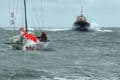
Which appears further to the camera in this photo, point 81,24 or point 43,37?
point 81,24

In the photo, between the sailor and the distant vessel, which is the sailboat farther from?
the distant vessel

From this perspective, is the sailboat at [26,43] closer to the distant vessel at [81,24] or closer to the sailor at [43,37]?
the sailor at [43,37]

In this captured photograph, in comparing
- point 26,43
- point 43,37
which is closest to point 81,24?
point 43,37

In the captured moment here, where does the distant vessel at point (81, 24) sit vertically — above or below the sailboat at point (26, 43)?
below

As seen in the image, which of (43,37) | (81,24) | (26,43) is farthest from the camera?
(81,24)

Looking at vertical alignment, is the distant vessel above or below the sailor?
below

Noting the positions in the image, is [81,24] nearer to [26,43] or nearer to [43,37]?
[43,37]

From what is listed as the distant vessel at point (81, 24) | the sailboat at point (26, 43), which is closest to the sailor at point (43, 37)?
the sailboat at point (26, 43)

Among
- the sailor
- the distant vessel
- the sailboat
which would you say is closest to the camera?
the sailboat

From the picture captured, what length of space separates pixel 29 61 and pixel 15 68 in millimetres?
4673

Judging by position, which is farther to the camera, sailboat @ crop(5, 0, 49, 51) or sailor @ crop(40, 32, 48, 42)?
sailor @ crop(40, 32, 48, 42)

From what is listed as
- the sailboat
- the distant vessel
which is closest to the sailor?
the sailboat

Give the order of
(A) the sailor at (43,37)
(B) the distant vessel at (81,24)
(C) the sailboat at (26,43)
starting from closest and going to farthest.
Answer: (C) the sailboat at (26,43) < (A) the sailor at (43,37) < (B) the distant vessel at (81,24)

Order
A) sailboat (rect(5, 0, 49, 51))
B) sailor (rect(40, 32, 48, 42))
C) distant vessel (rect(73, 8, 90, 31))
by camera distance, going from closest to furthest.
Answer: sailboat (rect(5, 0, 49, 51))
sailor (rect(40, 32, 48, 42))
distant vessel (rect(73, 8, 90, 31))
